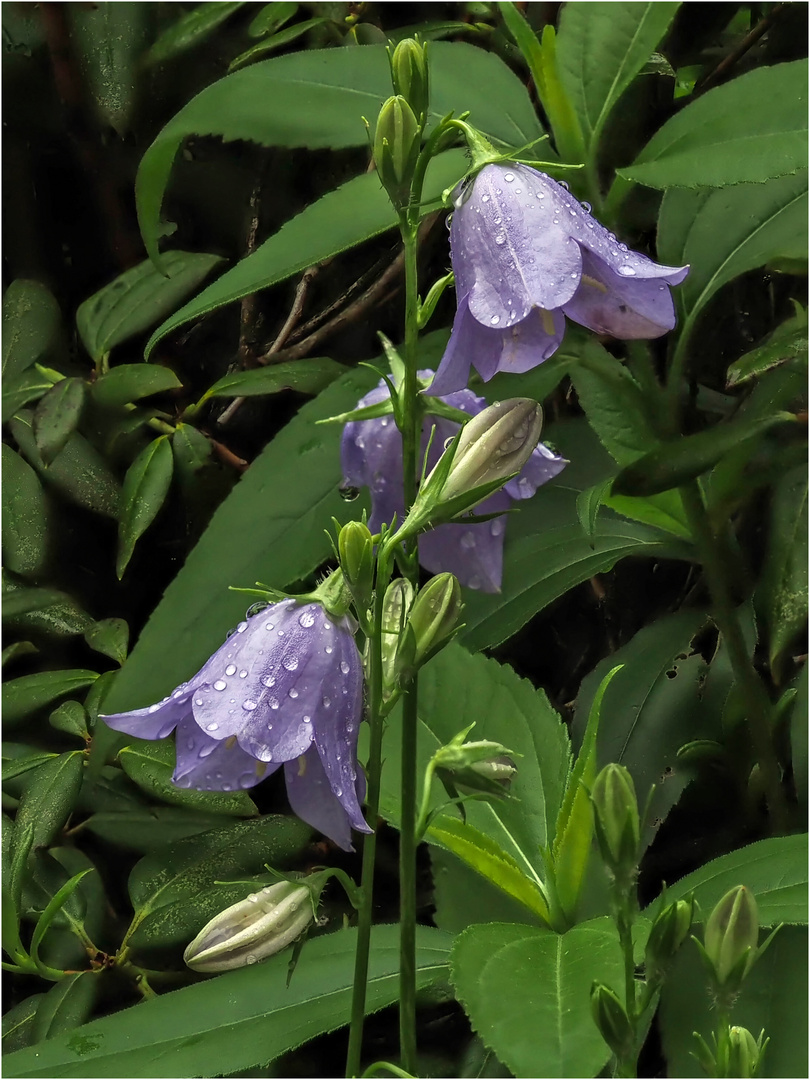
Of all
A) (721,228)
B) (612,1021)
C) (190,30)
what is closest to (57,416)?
(190,30)

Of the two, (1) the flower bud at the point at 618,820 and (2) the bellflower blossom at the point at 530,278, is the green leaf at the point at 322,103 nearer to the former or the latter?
(2) the bellflower blossom at the point at 530,278

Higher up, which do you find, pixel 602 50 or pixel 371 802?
pixel 602 50

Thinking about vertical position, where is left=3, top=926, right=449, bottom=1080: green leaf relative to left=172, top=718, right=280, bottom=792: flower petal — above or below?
below

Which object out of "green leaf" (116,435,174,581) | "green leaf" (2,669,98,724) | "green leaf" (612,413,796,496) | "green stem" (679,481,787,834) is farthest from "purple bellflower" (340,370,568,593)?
"green leaf" (2,669,98,724)

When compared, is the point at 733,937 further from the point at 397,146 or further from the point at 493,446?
the point at 397,146

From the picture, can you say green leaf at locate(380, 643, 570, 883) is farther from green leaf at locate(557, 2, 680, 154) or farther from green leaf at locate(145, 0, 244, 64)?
green leaf at locate(145, 0, 244, 64)

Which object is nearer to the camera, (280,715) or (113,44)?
(280,715)
